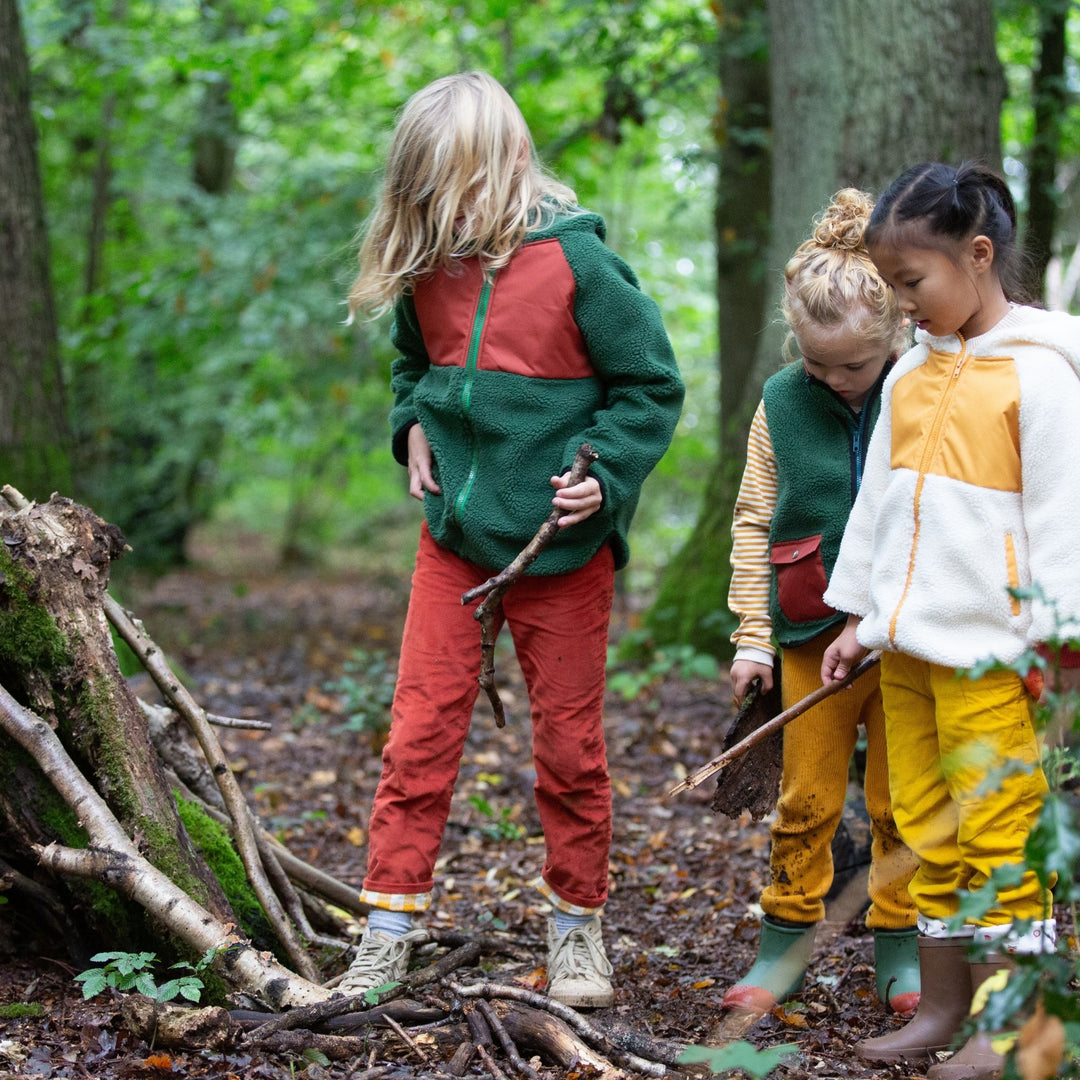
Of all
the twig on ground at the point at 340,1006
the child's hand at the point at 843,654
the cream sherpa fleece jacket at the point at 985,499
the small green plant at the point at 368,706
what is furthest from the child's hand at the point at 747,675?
the small green plant at the point at 368,706

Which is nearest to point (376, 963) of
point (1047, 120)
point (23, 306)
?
point (23, 306)

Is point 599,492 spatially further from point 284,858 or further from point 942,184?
point 284,858

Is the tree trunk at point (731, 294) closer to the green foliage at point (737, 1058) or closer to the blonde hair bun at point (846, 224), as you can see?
the blonde hair bun at point (846, 224)

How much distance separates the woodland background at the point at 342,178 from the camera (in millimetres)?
5242

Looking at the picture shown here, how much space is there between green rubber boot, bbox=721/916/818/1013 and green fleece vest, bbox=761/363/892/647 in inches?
29.5

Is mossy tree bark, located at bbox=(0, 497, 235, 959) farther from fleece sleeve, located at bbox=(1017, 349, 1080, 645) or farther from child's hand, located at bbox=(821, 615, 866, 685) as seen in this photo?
fleece sleeve, located at bbox=(1017, 349, 1080, 645)

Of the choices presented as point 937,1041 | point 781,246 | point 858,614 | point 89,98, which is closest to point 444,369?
point 858,614

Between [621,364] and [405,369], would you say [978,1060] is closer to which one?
[621,364]

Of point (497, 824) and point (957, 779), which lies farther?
point (497, 824)

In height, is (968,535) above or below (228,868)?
above

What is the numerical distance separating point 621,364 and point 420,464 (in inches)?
24.9

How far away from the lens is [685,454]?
42.7 feet

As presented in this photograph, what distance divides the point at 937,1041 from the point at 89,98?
10.3 metres

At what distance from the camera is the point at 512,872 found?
4070 mm
